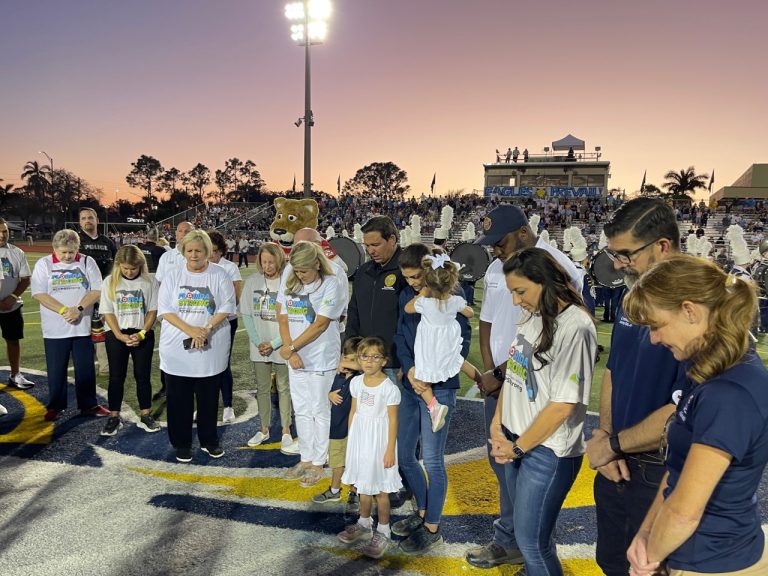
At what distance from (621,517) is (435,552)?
140 cm

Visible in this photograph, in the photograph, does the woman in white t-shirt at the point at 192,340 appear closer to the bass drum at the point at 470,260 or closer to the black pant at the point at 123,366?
the black pant at the point at 123,366

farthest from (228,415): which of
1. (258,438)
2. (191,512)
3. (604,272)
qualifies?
(604,272)

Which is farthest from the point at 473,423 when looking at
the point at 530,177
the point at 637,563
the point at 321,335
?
the point at 530,177

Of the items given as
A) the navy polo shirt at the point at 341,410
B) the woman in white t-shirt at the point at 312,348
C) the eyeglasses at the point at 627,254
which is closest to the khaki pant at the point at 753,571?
the eyeglasses at the point at 627,254

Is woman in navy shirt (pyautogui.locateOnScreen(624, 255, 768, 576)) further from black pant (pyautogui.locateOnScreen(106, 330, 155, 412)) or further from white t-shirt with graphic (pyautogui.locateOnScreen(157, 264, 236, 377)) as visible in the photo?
black pant (pyautogui.locateOnScreen(106, 330, 155, 412))

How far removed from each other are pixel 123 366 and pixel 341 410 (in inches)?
104

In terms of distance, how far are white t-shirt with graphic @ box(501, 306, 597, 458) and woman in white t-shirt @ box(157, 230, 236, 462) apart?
9.76ft

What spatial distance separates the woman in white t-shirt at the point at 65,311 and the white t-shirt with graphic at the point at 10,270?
36.3 inches

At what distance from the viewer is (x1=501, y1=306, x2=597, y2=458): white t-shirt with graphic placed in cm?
212

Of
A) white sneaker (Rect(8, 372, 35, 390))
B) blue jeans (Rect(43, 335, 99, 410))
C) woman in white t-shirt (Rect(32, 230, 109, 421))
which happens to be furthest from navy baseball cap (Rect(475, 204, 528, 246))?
white sneaker (Rect(8, 372, 35, 390))

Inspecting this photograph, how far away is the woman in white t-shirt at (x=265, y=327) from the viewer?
16.2 feet

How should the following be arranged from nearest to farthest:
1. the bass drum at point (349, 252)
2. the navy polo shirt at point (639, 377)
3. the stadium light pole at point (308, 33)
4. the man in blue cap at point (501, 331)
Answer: the navy polo shirt at point (639, 377) → the man in blue cap at point (501, 331) → the bass drum at point (349, 252) → the stadium light pole at point (308, 33)

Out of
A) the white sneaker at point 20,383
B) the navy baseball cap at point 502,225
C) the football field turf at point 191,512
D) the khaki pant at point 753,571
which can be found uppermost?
the navy baseball cap at point 502,225

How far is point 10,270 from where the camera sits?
Result: 5.89 meters
